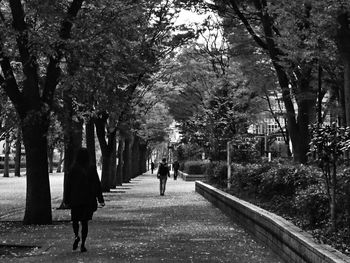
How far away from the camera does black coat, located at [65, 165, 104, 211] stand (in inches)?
339

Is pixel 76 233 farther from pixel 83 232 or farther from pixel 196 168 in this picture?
pixel 196 168

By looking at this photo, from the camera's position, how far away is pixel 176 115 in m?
47.6

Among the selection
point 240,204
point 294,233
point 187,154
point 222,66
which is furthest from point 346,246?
point 187,154

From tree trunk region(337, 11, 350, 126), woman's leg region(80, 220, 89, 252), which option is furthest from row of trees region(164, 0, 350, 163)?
woman's leg region(80, 220, 89, 252)

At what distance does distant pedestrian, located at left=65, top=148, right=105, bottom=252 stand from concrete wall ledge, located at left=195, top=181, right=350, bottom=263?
9.15 feet

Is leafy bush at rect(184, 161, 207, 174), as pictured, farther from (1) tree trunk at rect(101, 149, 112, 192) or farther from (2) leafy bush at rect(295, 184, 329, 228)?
(2) leafy bush at rect(295, 184, 329, 228)

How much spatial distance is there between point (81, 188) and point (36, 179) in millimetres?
4758

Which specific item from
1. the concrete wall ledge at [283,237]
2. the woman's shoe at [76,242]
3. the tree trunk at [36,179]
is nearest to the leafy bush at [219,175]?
the concrete wall ledge at [283,237]

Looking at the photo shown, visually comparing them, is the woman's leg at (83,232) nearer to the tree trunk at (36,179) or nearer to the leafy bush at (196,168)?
the tree trunk at (36,179)

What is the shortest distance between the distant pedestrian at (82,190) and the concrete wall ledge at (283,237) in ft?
9.15

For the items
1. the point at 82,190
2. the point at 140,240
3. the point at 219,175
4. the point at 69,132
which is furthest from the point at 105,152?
the point at 82,190

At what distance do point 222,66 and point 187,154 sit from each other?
81.8 ft

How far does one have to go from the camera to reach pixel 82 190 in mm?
8625

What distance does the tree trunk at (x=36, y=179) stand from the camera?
42.4 ft
